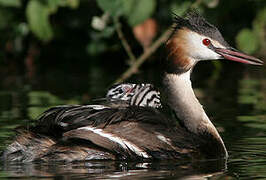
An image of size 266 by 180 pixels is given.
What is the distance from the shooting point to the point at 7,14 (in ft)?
56.2

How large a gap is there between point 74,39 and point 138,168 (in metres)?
11.0

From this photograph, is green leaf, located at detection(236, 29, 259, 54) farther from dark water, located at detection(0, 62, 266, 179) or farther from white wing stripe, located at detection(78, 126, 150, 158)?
white wing stripe, located at detection(78, 126, 150, 158)

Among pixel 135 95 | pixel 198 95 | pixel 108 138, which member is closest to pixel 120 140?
pixel 108 138

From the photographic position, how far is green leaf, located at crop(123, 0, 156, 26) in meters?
13.5

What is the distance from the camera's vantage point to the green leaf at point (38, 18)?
1491 cm

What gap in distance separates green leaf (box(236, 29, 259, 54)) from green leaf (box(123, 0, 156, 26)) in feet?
4.76

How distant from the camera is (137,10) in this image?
13.6 metres

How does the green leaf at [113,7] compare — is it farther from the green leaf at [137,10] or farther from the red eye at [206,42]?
the red eye at [206,42]

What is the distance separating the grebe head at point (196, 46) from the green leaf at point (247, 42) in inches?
164

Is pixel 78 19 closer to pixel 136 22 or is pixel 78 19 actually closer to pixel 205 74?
pixel 205 74

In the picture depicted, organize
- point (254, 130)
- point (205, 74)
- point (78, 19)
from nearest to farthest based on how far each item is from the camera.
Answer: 1. point (254, 130)
2. point (205, 74)
3. point (78, 19)

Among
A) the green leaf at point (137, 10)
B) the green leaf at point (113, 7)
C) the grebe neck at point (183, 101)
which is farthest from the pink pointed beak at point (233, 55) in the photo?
the green leaf at point (113, 7)

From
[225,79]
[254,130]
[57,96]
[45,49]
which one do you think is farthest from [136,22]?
[45,49]

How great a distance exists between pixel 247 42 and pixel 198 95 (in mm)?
1095
